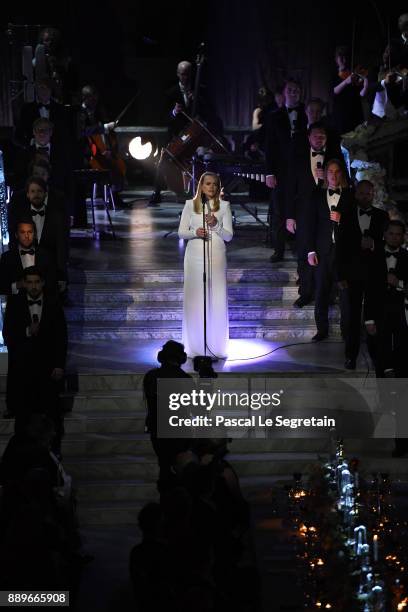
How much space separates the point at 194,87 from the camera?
16.1 meters

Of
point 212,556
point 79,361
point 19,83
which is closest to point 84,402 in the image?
point 79,361

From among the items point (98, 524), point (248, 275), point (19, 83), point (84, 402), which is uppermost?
point (19, 83)

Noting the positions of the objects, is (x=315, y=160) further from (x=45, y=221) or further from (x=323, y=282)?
(x=45, y=221)

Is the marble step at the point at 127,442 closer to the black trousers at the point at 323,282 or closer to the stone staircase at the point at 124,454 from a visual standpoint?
the stone staircase at the point at 124,454

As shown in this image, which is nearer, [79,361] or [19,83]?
[79,361]

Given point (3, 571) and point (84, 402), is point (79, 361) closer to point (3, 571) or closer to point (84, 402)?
point (84, 402)

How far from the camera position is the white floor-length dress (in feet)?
35.9

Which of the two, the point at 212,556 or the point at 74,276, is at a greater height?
the point at 74,276

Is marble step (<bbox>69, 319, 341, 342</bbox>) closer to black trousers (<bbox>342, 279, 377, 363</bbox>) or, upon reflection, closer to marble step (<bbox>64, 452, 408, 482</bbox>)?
black trousers (<bbox>342, 279, 377, 363</bbox>)

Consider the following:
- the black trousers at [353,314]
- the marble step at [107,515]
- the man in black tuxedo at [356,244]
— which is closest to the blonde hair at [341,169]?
the man in black tuxedo at [356,244]

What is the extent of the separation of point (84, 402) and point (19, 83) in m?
6.05

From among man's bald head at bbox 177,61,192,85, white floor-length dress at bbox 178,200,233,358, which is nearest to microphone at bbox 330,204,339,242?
white floor-length dress at bbox 178,200,233,358

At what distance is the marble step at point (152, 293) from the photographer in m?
12.4

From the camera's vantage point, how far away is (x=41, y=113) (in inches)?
504
